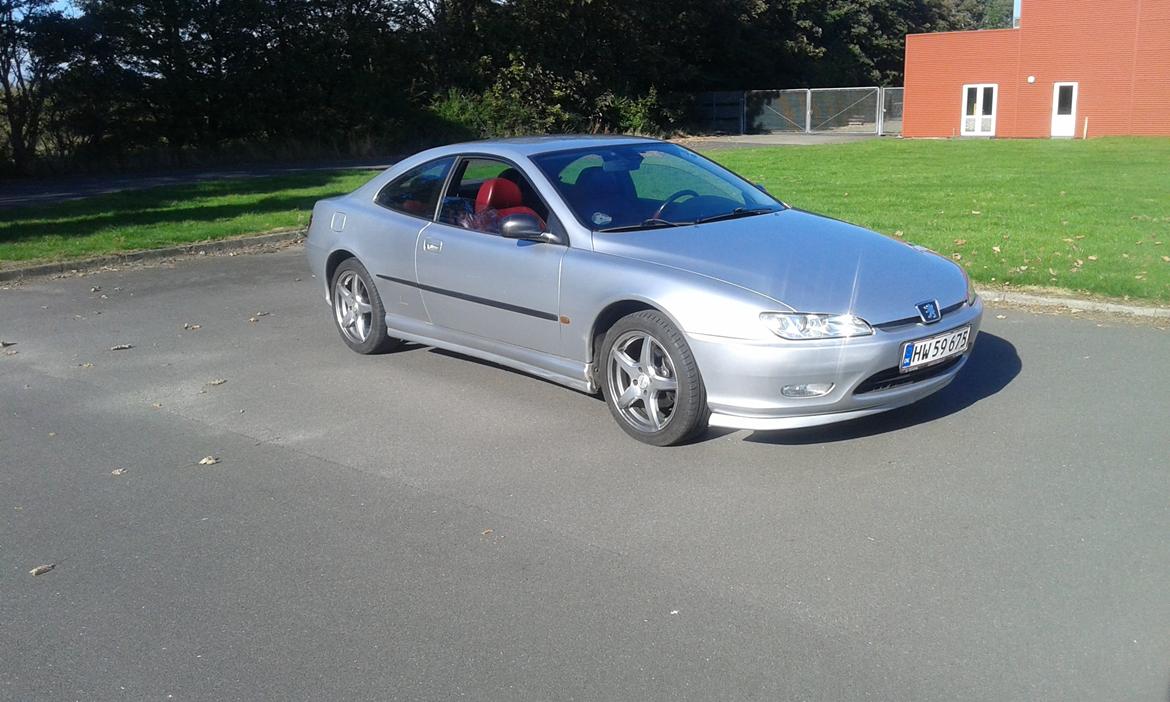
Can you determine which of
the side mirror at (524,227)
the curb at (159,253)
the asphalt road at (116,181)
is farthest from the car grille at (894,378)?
the asphalt road at (116,181)

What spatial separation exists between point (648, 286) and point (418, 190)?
240cm

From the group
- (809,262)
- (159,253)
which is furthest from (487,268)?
(159,253)

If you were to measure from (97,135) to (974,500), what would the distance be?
3035cm

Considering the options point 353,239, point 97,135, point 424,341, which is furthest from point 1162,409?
point 97,135

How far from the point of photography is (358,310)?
7805 mm

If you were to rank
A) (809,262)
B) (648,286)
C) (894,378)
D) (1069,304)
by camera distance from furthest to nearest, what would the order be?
(1069,304) < (809,262) < (648,286) < (894,378)

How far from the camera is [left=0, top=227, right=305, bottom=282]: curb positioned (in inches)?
455

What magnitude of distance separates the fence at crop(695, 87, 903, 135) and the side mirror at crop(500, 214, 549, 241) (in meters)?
40.8

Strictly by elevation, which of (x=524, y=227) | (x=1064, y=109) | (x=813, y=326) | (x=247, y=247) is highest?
(x=1064, y=109)

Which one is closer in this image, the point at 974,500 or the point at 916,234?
the point at 974,500

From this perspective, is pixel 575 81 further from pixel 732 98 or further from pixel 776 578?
pixel 776 578

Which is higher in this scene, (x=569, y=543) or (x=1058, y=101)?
(x=1058, y=101)

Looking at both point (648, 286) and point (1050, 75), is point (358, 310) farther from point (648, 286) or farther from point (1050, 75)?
point (1050, 75)

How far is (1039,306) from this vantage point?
8539mm
